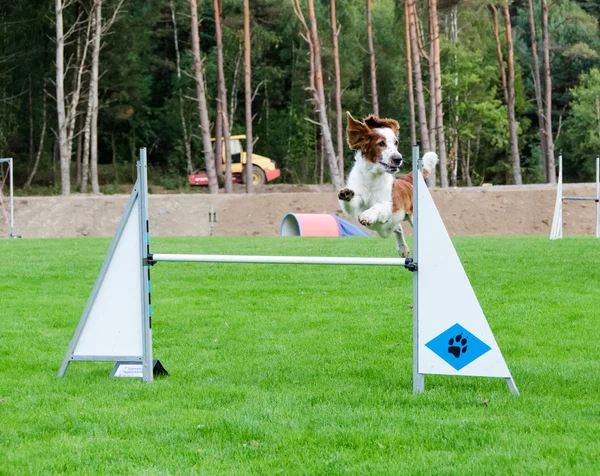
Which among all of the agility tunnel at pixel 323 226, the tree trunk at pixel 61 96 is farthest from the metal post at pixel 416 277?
the tree trunk at pixel 61 96

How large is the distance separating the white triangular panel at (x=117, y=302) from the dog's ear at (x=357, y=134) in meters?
1.60

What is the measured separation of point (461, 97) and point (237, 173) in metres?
14.7

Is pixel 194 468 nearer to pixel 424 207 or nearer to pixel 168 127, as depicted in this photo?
pixel 424 207

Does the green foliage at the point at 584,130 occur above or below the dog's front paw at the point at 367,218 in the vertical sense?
above

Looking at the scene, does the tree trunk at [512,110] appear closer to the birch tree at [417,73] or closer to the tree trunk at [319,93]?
the birch tree at [417,73]

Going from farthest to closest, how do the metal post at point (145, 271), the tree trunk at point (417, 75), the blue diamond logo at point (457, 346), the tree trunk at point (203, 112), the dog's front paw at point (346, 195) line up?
the tree trunk at point (417, 75), the tree trunk at point (203, 112), the metal post at point (145, 271), the dog's front paw at point (346, 195), the blue diamond logo at point (457, 346)

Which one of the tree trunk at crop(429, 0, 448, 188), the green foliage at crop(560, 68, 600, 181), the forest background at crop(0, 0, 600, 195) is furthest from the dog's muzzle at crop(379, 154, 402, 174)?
the green foliage at crop(560, 68, 600, 181)

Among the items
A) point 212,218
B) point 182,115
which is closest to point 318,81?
point 212,218

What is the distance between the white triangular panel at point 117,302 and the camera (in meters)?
Answer: 6.29

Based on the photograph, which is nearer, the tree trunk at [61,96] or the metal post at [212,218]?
the metal post at [212,218]

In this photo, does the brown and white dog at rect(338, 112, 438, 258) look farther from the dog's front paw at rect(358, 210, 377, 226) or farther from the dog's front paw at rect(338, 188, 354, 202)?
the dog's front paw at rect(358, 210, 377, 226)

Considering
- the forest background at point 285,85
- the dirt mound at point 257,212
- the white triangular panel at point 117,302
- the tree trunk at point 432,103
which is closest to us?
the white triangular panel at point 117,302

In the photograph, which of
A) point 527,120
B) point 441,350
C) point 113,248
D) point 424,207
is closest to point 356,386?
point 441,350

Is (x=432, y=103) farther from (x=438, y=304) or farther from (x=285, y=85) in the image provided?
(x=438, y=304)
